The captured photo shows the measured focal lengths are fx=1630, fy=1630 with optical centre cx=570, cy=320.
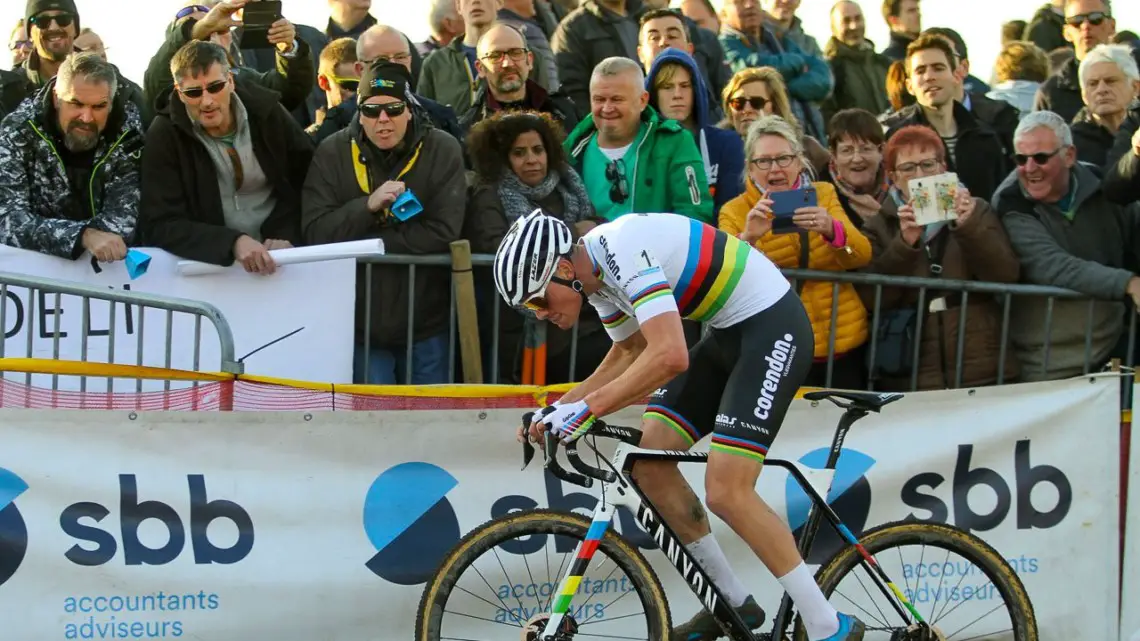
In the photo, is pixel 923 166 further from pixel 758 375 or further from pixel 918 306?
pixel 758 375

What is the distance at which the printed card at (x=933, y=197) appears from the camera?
754 centimetres

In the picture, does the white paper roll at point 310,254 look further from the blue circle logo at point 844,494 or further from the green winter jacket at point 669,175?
the blue circle logo at point 844,494

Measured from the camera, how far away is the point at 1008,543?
730cm

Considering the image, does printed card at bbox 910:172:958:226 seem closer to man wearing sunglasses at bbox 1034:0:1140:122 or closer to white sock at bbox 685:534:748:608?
white sock at bbox 685:534:748:608

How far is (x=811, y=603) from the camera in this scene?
5.81m

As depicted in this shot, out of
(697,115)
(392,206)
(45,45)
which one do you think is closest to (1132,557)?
(697,115)

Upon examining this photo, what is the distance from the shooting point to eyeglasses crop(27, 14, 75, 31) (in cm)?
866

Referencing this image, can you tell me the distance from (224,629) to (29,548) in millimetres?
848

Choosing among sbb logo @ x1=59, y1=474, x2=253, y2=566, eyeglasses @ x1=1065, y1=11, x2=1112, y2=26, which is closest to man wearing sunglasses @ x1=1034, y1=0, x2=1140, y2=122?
eyeglasses @ x1=1065, y1=11, x2=1112, y2=26

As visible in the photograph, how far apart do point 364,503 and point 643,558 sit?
1.58 m

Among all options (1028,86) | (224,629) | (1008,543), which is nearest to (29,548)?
(224,629)

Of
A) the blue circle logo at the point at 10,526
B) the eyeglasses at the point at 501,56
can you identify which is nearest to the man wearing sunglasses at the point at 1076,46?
the eyeglasses at the point at 501,56

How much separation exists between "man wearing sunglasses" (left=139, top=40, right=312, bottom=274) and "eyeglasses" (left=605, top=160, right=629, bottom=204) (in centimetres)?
147

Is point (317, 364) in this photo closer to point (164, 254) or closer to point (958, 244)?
point (164, 254)
